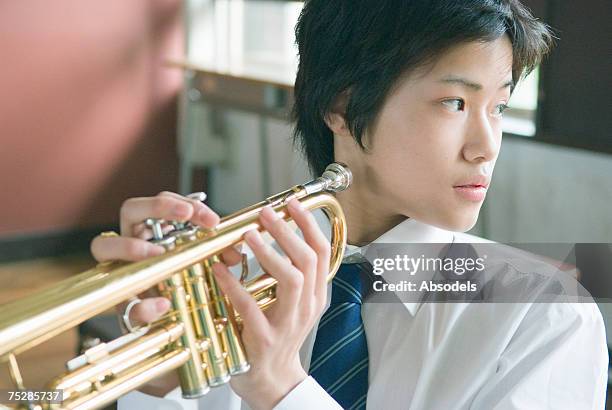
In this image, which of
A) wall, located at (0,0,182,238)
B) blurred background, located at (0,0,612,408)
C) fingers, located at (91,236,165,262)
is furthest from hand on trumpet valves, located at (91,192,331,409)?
wall, located at (0,0,182,238)

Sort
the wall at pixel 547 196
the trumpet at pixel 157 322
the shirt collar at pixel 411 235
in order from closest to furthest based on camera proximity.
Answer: the trumpet at pixel 157 322
the shirt collar at pixel 411 235
the wall at pixel 547 196

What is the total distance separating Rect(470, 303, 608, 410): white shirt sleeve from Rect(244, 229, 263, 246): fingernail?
33cm

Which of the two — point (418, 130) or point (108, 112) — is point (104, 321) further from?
point (108, 112)

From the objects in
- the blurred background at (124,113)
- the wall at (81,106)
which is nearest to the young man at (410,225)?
the blurred background at (124,113)

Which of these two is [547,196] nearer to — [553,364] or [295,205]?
[553,364]

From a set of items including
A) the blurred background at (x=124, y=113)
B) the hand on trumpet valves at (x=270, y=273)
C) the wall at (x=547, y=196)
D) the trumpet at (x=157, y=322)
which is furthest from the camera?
the blurred background at (x=124, y=113)

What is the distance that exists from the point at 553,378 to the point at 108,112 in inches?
150

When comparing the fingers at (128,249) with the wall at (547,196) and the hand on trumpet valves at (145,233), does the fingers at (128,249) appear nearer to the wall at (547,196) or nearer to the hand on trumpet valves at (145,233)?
the hand on trumpet valves at (145,233)

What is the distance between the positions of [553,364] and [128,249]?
0.47 meters

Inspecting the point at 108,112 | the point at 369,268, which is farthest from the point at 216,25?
the point at 369,268

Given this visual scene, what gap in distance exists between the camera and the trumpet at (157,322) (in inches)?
25.6

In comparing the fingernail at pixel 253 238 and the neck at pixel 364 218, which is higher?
the fingernail at pixel 253 238

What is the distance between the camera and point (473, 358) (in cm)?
Result: 93

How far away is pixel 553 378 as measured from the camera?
88 cm
